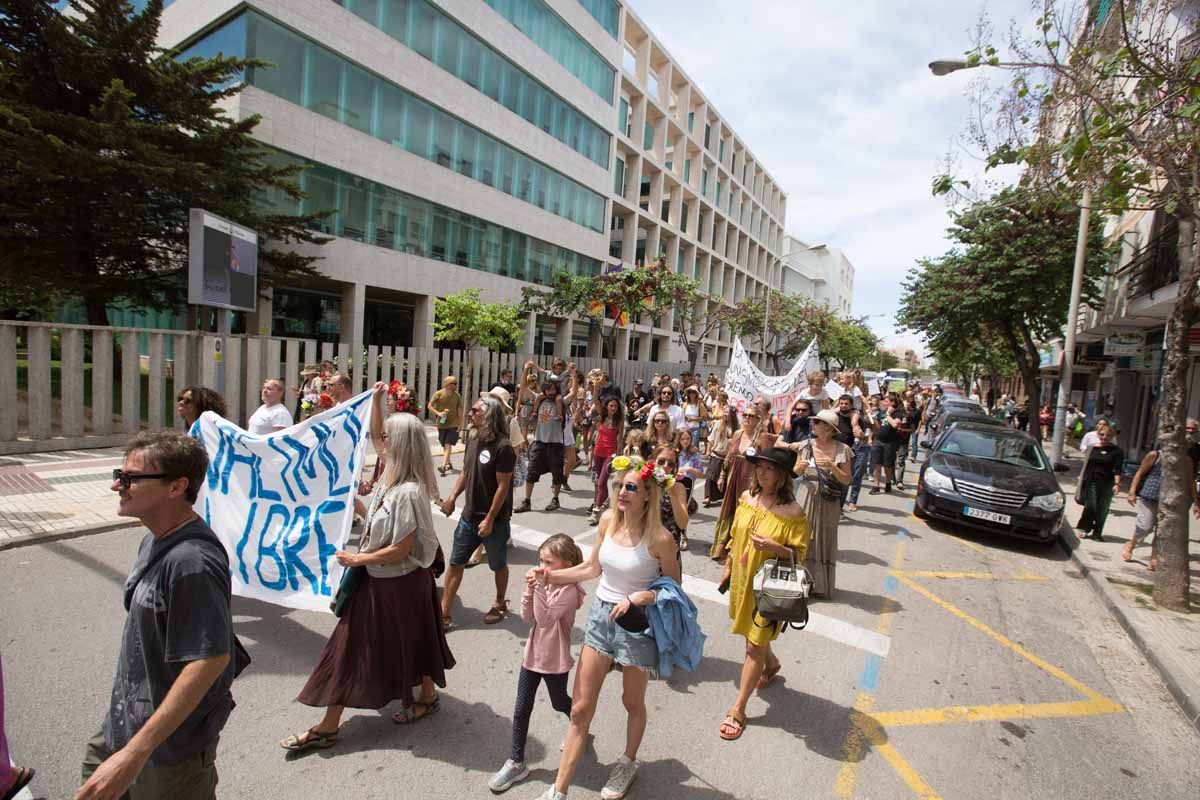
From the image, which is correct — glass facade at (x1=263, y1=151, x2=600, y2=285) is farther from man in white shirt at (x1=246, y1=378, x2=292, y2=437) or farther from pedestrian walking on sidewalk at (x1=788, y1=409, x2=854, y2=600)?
pedestrian walking on sidewalk at (x1=788, y1=409, x2=854, y2=600)

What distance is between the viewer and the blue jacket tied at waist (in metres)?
3.07

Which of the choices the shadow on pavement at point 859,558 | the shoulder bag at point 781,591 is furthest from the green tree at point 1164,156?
the shoulder bag at point 781,591

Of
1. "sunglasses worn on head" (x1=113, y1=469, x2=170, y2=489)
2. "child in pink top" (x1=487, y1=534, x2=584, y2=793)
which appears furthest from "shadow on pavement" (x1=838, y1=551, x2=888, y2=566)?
"sunglasses worn on head" (x1=113, y1=469, x2=170, y2=489)

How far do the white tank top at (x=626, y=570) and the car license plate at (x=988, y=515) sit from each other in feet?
23.9

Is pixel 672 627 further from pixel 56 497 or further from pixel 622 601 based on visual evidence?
pixel 56 497

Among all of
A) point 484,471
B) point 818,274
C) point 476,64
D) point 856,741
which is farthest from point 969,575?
point 818,274

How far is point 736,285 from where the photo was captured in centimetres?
5472

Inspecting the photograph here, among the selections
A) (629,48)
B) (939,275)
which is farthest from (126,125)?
(629,48)

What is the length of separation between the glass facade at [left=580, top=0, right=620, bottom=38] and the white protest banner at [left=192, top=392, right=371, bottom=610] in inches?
1221

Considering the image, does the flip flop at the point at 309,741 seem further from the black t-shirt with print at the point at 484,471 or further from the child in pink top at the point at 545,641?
the black t-shirt with print at the point at 484,471

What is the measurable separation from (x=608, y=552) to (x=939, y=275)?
63.0 feet

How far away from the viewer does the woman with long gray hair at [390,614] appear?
3340 millimetres

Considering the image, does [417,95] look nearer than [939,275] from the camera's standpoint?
No

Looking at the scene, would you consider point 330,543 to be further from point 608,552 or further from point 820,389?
point 820,389
